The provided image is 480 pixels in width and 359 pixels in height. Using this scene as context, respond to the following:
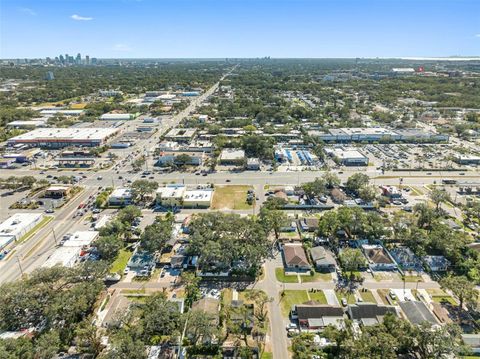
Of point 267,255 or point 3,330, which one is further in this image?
point 267,255

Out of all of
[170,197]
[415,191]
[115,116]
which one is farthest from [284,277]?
[115,116]

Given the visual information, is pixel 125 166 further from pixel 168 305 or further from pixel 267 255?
pixel 168 305

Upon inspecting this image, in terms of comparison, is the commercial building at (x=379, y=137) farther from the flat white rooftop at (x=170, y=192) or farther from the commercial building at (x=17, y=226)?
the commercial building at (x=17, y=226)

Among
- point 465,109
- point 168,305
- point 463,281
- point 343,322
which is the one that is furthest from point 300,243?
point 465,109

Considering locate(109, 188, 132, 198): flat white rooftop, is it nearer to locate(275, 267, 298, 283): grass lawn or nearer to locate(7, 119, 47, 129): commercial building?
locate(275, 267, 298, 283): grass lawn

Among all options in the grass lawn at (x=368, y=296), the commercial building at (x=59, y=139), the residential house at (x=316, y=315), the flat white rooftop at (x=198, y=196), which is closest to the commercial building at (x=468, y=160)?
the grass lawn at (x=368, y=296)
